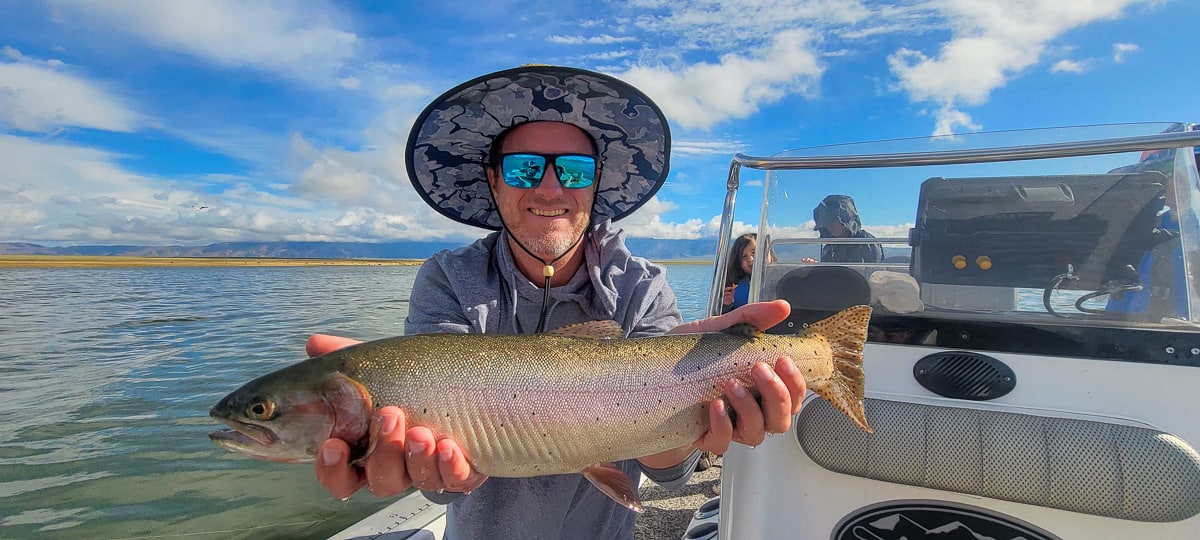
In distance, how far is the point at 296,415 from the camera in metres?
2.39

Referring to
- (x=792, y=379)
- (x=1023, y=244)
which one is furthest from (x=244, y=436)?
(x=1023, y=244)

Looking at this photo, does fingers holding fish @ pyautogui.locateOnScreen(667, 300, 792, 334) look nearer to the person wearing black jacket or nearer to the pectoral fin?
the pectoral fin

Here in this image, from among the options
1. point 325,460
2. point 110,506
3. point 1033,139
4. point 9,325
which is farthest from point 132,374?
point 1033,139

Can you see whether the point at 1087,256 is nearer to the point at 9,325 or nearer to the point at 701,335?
the point at 701,335

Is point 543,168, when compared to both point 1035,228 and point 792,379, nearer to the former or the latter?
point 792,379

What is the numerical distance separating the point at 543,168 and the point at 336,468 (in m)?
1.73

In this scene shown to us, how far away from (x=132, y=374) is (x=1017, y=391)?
57.3ft

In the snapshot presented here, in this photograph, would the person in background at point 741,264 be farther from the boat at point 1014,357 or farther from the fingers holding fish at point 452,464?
the fingers holding fish at point 452,464

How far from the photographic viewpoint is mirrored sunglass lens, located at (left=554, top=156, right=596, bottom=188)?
3096mm

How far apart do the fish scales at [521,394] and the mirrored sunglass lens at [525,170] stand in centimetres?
90

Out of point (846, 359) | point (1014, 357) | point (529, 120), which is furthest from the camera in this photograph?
point (529, 120)

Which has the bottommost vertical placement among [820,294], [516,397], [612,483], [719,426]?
[612,483]

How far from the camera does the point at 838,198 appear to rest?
12.3 ft

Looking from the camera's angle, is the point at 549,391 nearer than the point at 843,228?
Yes
